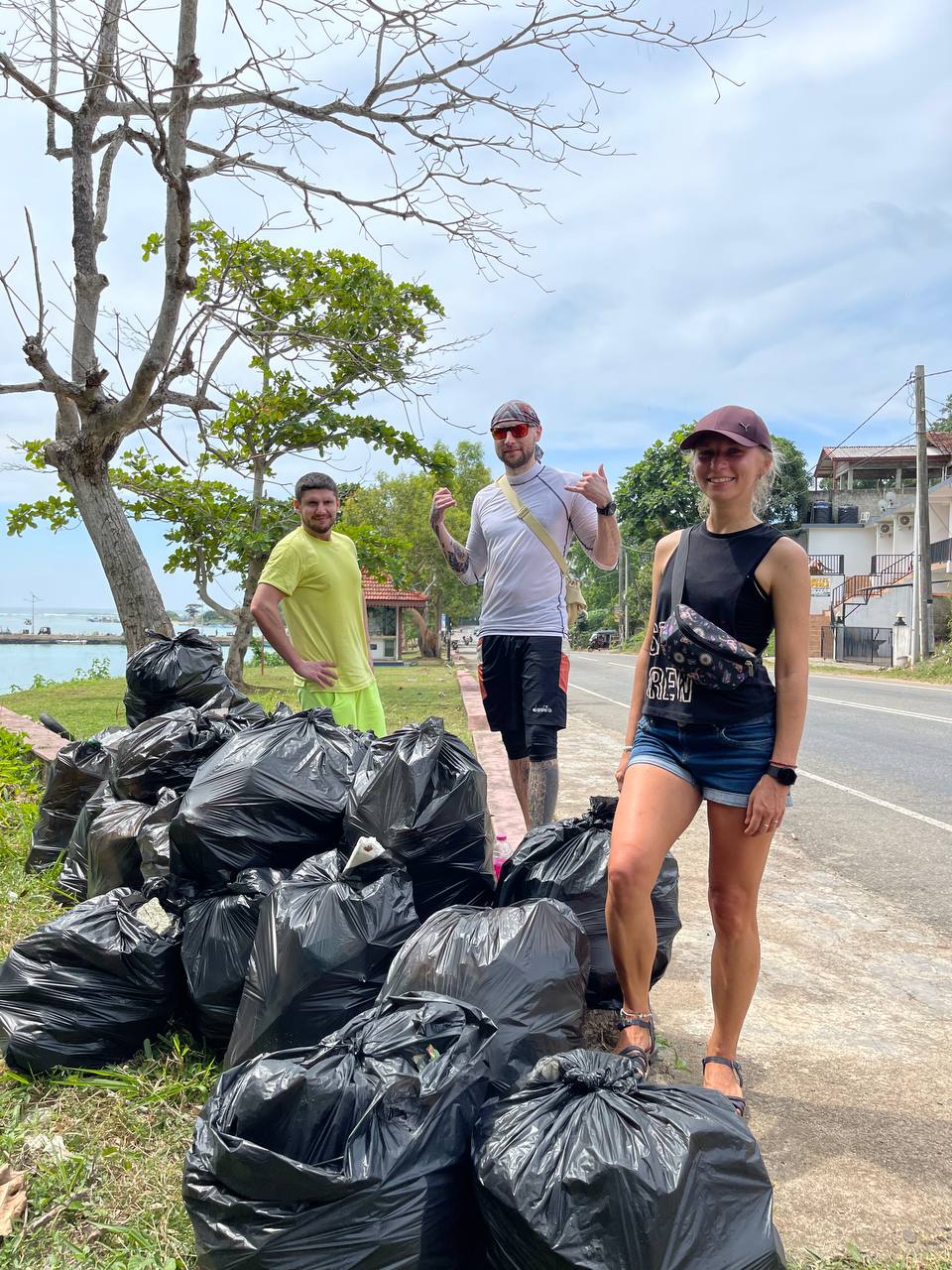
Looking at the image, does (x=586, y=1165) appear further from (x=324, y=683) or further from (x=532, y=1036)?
(x=324, y=683)

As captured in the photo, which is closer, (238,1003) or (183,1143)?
(183,1143)

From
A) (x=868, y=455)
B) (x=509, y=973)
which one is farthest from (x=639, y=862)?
(x=868, y=455)

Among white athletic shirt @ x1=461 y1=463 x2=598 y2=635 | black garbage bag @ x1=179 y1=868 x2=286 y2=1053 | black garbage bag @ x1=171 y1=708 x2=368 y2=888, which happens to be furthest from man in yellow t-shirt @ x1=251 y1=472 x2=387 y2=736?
black garbage bag @ x1=179 y1=868 x2=286 y2=1053

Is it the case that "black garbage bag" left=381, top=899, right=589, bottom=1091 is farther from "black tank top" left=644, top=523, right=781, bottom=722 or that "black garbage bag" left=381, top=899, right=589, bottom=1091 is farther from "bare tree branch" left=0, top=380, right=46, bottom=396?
"bare tree branch" left=0, top=380, right=46, bottom=396

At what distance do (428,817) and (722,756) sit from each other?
0.89 meters

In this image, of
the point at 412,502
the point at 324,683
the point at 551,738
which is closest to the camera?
the point at 551,738

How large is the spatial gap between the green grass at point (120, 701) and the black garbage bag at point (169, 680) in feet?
12.0

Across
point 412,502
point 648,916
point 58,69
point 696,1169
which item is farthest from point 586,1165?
point 412,502

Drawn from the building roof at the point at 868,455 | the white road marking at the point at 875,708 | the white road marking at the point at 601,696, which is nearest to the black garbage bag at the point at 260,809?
the white road marking at the point at 601,696

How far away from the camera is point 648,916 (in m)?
2.45

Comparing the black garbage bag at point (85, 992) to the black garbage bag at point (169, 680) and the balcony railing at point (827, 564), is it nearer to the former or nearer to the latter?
the black garbage bag at point (169, 680)

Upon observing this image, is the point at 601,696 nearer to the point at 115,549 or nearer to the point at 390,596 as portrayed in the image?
the point at 115,549

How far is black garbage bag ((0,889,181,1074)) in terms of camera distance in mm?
2611

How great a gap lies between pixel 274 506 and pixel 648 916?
11.5 metres
